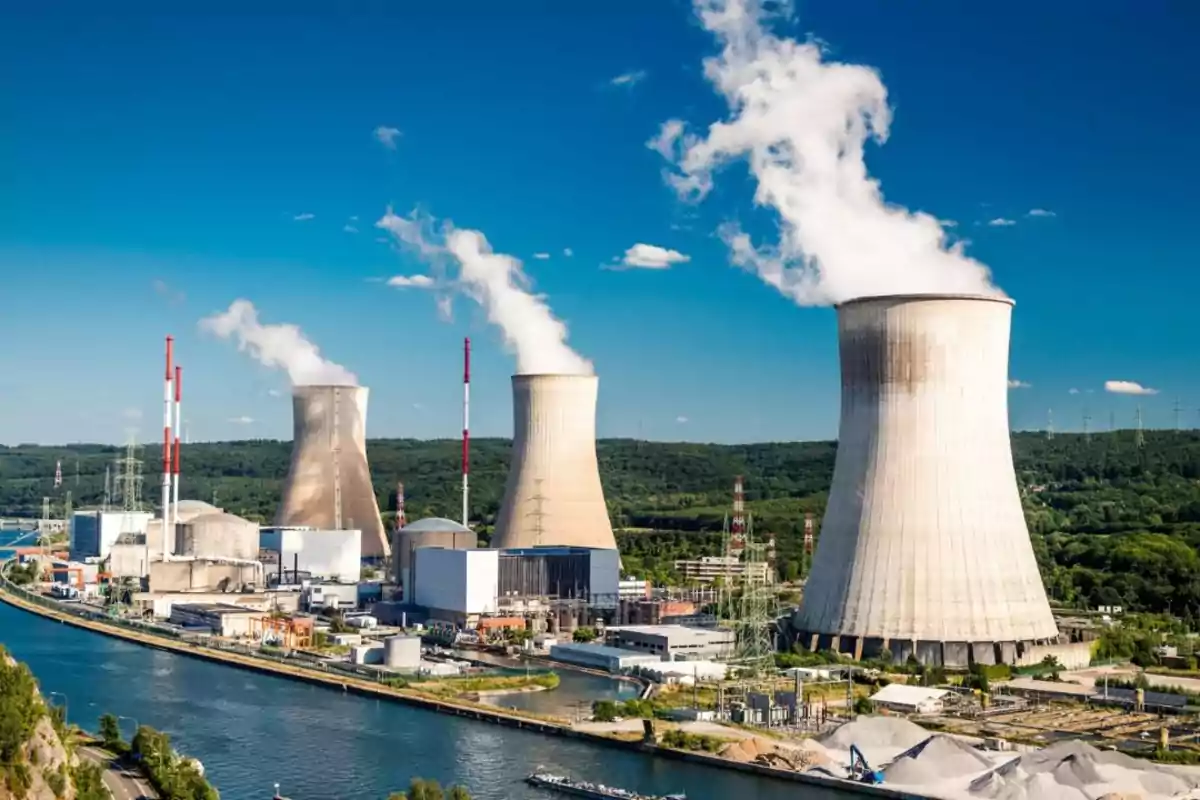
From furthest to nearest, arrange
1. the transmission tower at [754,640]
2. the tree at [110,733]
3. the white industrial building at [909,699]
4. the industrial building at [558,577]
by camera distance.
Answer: the industrial building at [558,577], the transmission tower at [754,640], the white industrial building at [909,699], the tree at [110,733]

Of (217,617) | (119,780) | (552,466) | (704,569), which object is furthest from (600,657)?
(704,569)

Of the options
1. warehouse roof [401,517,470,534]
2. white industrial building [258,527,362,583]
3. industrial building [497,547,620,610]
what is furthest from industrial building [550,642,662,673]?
white industrial building [258,527,362,583]

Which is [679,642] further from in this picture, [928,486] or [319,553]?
[319,553]

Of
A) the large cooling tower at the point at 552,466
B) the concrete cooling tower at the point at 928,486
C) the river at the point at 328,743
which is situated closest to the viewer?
the river at the point at 328,743

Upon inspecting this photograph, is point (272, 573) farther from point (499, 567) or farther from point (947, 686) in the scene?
point (947, 686)

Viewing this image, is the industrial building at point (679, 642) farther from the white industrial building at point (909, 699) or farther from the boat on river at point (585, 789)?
the boat on river at point (585, 789)

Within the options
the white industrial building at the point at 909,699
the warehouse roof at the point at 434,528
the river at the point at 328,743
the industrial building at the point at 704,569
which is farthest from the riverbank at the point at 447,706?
the industrial building at the point at 704,569

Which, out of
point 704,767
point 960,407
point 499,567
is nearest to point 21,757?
point 704,767
